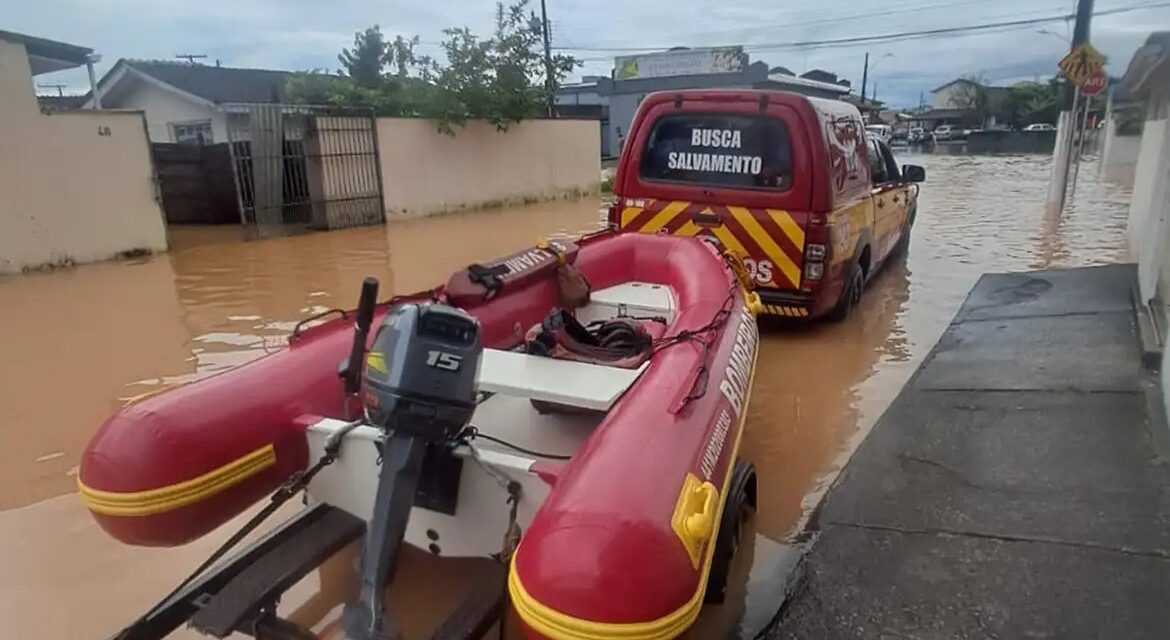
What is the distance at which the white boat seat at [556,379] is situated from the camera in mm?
2742

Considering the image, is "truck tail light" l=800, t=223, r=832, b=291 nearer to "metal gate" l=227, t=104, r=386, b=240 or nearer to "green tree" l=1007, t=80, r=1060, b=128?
"metal gate" l=227, t=104, r=386, b=240

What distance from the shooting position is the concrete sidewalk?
7.96 feet

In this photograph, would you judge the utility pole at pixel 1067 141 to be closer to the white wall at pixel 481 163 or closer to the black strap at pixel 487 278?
the white wall at pixel 481 163

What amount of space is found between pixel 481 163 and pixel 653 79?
99.1ft

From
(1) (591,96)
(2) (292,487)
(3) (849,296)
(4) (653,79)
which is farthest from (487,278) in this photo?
(4) (653,79)

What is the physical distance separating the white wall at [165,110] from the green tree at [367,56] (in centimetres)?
344

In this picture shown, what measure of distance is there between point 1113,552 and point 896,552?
2.34 feet

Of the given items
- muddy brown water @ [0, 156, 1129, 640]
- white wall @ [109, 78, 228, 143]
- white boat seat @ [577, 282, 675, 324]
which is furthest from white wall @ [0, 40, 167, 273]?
white wall @ [109, 78, 228, 143]

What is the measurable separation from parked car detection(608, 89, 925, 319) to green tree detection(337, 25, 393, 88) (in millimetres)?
14307

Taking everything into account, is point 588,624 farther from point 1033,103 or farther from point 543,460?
point 1033,103

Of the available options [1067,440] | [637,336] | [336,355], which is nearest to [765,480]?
[637,336]

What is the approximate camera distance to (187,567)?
310 centimetres

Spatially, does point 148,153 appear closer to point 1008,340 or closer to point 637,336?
point 637,336

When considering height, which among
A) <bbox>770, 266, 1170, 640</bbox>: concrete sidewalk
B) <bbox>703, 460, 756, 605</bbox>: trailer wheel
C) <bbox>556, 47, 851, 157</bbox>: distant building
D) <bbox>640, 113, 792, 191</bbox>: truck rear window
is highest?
<bbox>556, 47, 851, 157</bbox>: distant building
